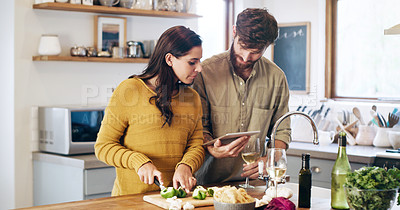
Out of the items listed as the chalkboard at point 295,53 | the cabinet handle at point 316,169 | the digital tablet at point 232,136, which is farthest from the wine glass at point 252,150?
the chalkboard at point 295,53

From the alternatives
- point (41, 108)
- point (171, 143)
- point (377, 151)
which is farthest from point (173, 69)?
point (377, 151)

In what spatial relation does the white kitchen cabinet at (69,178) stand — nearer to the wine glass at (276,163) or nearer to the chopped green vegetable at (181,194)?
the chopped green vegetable at (181,194)

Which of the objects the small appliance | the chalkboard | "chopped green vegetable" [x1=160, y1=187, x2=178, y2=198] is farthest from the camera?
the chalkboard

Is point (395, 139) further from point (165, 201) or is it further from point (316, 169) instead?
point (165, 201)

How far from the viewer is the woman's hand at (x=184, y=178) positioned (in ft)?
7.18

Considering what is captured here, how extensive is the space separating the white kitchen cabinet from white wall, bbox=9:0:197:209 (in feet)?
0.32

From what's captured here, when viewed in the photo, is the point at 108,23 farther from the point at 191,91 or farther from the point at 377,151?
the point at 377,151

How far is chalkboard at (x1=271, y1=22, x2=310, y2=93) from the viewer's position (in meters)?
5.21

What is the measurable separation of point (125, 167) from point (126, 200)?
0.69 ft

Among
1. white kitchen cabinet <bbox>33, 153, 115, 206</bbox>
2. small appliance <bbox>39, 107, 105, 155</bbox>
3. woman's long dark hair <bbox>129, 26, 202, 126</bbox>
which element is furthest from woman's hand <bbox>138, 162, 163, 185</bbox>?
small appliance <bbox>39, 107, 105, 155</bbox>

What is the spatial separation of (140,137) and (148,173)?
9.5 inches

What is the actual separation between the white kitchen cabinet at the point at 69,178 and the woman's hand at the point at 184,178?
162 centimetres

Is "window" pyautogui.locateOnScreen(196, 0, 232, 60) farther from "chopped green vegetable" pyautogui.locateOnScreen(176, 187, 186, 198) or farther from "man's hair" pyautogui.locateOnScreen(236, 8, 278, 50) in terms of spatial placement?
"chopped green vegetable" pyautogui.locateOnScreen(176, 187, 186, 198)

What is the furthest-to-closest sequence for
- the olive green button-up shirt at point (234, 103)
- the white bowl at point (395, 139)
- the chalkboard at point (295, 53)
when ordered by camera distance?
the chalkboard at point (295, 53) → the white bowl at point (395, 139) → the olive green button-up shirt at point (234, 103)
